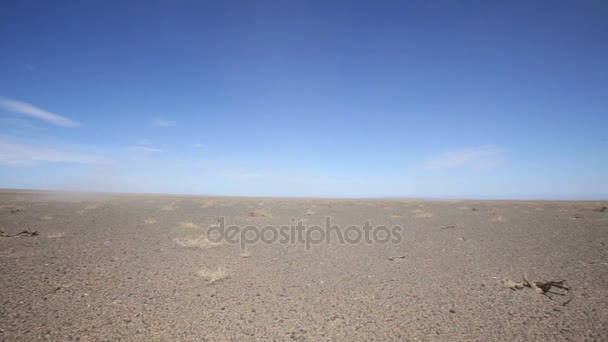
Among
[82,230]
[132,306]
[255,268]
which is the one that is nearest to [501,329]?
[255,268]

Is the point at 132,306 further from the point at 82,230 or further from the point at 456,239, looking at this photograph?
the point at 456,239

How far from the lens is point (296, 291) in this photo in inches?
248

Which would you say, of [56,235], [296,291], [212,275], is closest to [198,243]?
[212,275]

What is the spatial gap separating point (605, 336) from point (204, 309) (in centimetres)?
644

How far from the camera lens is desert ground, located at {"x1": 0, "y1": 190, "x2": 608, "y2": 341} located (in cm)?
446

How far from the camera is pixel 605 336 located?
434 centimetres

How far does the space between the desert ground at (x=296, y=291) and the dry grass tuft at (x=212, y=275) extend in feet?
0.10

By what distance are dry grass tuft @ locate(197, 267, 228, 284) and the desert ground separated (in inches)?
A: 1.2

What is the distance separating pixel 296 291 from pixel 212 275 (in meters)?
2.23

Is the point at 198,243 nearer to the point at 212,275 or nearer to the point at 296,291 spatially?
the point at 212,275

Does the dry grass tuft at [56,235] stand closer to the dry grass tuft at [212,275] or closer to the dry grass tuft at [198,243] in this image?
the dry grass tuft at [198,243]

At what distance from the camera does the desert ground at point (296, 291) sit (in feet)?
14.6

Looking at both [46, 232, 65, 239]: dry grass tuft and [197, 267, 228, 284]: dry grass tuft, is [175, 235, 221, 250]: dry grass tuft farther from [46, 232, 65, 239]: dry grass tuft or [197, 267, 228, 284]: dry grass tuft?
[46, 232, 65, 239]: dry grass tuft

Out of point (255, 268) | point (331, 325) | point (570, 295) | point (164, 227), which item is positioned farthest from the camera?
point (164, 227)
